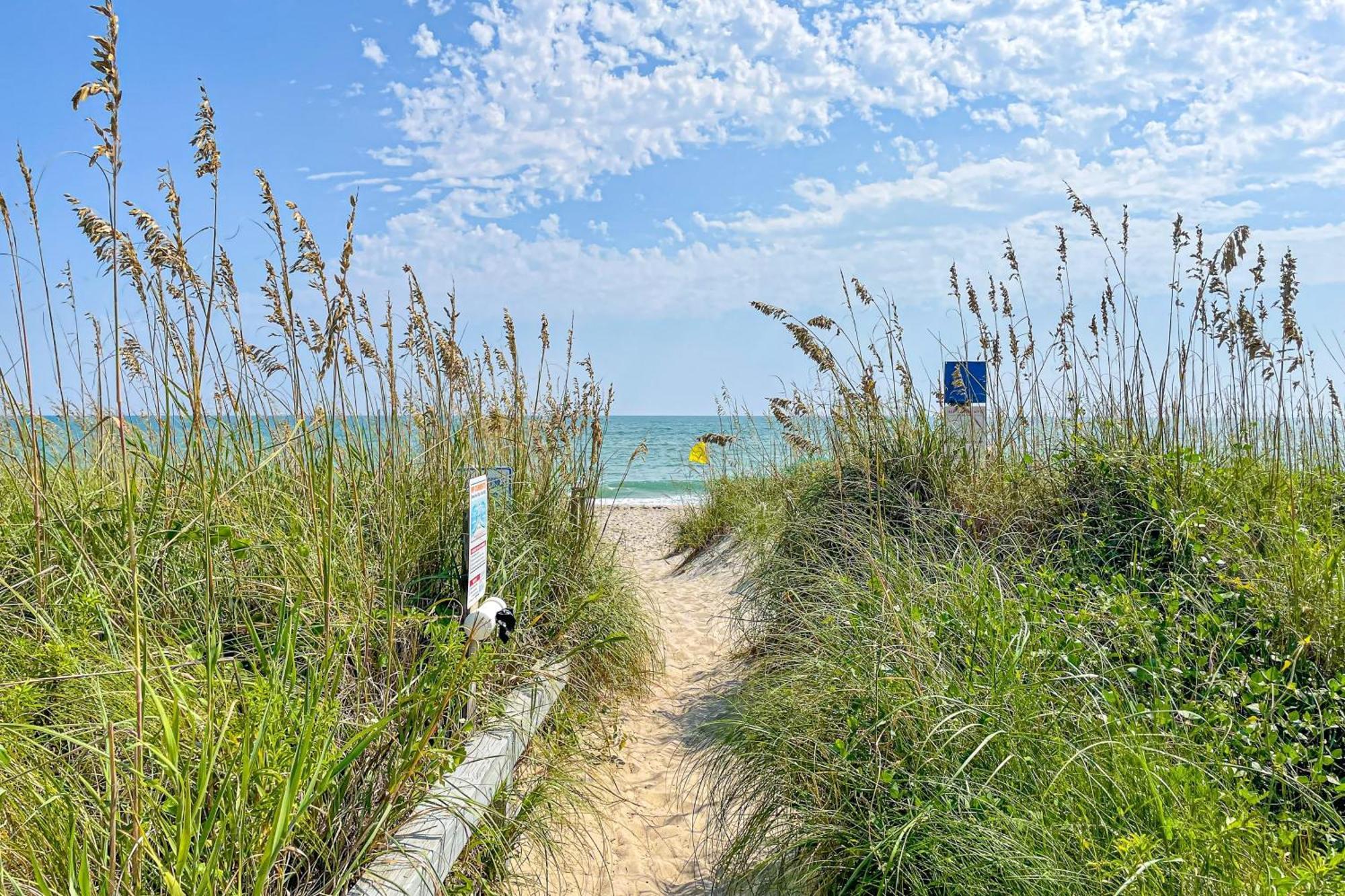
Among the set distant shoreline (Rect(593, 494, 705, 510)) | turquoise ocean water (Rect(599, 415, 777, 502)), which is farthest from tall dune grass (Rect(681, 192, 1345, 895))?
distant shoreline (Rect(593, 494, 705, 510))

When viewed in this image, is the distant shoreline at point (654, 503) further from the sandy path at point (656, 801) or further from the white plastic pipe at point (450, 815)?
the white plastic pipe at point (450, 815)

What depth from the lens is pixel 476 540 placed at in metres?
2.97

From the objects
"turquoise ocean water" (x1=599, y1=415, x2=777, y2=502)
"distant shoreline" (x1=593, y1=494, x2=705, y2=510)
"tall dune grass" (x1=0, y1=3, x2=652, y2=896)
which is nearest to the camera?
"tall dune grass" (x1=0, y1=3, x2=652, y2=896)

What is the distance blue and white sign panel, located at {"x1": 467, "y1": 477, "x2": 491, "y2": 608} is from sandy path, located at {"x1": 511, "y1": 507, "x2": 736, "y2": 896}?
86cm

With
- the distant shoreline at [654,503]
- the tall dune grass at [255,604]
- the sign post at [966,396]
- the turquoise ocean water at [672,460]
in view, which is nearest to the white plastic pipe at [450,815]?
the tall dune grass at [255,604]

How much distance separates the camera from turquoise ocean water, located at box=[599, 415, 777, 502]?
8508mm

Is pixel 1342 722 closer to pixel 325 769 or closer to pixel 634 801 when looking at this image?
pixel 634 801

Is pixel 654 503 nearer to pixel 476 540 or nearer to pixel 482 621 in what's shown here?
pixel 476 540

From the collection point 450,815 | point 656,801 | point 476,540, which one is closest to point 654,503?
point 656,801

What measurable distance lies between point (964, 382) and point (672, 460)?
891 inches

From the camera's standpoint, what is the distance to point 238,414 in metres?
3.62

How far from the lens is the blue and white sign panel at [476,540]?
290 cm

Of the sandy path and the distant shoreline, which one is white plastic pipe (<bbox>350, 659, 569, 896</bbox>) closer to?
the sandy path

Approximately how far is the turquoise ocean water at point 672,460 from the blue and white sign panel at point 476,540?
123 cm
